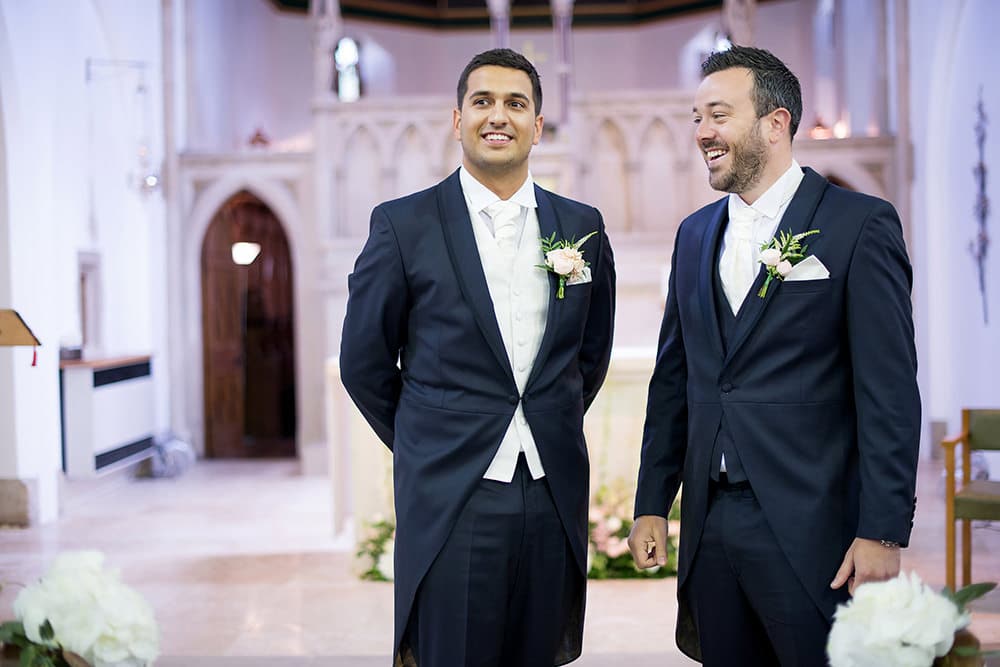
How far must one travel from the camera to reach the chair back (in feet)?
16.2

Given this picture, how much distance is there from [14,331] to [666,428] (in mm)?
2890

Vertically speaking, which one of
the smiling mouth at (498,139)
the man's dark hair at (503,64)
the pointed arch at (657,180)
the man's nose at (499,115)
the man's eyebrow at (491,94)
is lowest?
the smiling mouth at (498,139)

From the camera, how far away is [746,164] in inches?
85.0

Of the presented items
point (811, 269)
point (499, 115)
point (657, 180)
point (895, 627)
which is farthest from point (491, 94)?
point (657, 180)

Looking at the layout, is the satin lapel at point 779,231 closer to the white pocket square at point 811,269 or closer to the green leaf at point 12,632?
the white pocket square at point 811,269

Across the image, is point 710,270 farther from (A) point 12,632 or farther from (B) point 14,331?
(B) point 14,331

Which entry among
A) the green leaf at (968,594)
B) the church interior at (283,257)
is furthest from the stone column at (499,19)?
the green leaf at (968,594)

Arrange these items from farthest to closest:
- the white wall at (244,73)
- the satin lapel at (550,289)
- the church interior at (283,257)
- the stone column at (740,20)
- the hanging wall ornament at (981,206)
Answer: the white wall at (244,73)
the stone column at (740,20)
the hanging wall ornament at (981,206)
the church interior at (283,257)
the satin lapel at (550,289)

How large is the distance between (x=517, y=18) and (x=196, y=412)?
657cm

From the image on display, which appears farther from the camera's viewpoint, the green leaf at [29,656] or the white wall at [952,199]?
the white wall at [952,199]

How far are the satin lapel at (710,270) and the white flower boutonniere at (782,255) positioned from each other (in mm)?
112

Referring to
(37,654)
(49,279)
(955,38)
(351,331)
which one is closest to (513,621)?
(351,331)

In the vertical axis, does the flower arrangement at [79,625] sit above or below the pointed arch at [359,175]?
below

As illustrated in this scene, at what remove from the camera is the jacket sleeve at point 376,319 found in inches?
90.0
